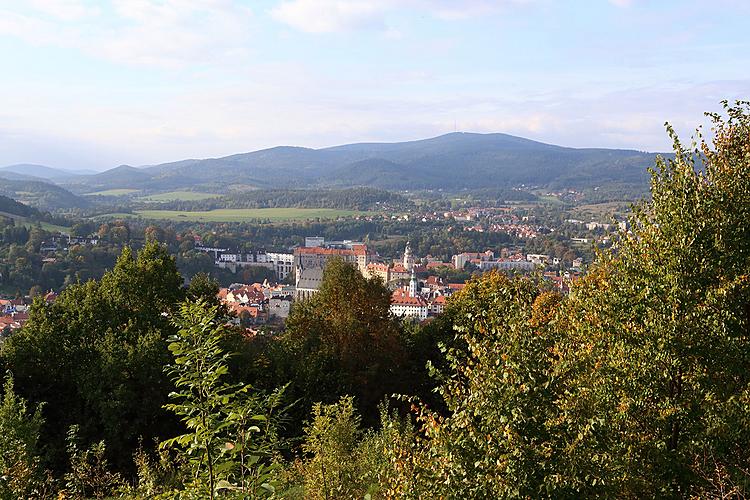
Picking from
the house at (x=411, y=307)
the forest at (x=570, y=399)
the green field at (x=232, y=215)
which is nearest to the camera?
the forest at (x=570, y=399)

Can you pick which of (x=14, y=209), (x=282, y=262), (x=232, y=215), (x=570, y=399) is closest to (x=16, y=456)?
(x=570, y=399)

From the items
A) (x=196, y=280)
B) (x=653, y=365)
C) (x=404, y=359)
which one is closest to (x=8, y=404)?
(x=653, y=365)

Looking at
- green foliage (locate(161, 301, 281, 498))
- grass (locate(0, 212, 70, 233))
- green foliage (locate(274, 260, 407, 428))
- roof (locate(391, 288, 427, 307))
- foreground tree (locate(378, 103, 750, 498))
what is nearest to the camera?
green foliage (locate(161, 301, 281, 498))

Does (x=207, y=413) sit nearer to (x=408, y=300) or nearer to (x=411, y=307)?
(x=411, y=307)

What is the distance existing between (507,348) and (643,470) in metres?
2.90

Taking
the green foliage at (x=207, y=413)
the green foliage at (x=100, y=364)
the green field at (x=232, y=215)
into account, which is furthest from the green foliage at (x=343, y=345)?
the green field at (x=232, y=215)

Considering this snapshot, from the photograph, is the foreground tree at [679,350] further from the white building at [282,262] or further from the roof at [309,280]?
the white building at [282,262]

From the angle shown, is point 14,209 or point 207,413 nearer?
point 207,413

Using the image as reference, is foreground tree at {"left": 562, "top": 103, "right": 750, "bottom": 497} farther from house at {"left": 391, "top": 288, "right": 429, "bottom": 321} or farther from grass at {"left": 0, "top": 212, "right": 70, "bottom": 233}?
grass at {"left": 0, "top": 212, "right": 70, "bottom": 233}

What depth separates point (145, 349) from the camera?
18.4 meters

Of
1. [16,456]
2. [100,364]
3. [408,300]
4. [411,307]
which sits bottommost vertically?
[411,307]

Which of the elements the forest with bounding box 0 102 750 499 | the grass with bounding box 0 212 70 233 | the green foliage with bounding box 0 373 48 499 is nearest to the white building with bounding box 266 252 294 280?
the grass with bounding box 0 212 70 233

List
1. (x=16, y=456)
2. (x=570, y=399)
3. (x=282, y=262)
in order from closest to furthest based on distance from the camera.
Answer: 1. (x=570, y=399)
2. (x=16, y=456)
3. (x=282, y=262)

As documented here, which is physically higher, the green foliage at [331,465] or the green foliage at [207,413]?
the green foliage at [207,413]
